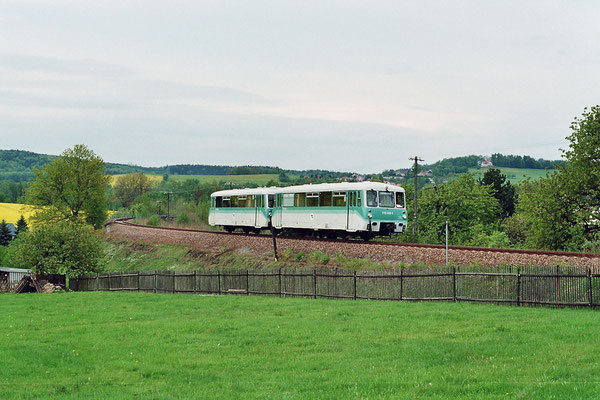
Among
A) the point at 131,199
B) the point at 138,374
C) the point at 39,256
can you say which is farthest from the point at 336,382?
the point at 131,199

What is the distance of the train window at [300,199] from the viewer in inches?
1636

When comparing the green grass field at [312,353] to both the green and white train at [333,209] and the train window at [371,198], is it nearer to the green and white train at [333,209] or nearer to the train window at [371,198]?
→ the train window at [371,198]

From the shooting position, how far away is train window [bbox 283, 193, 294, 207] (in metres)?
43.1

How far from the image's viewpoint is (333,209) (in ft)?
127

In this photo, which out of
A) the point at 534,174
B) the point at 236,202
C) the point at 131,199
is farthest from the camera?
the point at 131,199

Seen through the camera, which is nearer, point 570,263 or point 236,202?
point 570,263

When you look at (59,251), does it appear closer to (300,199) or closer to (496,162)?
(300,199)

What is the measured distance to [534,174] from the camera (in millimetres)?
162000

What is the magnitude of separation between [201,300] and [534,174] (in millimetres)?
147487

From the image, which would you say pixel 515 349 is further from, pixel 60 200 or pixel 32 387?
pixel 60 200

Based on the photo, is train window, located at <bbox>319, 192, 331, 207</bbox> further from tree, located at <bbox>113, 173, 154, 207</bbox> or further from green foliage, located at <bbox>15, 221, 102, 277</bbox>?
tree, located at <bbox>113, 173, 154, 207</bbox>

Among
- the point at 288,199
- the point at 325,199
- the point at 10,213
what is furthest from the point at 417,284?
the point at 10,213

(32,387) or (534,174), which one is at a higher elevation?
(534,174)

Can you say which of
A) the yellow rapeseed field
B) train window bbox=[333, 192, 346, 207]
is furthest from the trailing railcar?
the yellow rapeseed field
